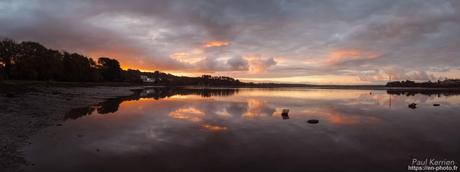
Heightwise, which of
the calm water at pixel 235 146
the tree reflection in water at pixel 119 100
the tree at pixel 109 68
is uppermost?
the tree at pixel 109 68

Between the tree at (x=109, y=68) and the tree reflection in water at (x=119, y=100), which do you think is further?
the tree at (x=109, y=68)

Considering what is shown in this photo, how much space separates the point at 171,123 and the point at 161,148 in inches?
336

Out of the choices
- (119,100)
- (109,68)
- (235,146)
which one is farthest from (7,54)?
(235,146)

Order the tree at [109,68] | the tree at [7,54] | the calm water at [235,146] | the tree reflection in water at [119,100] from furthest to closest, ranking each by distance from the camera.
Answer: the tree at [109,68]
the tree at [7,54]
the tree reflection in water at [119,100]
the calm water at [235,146]

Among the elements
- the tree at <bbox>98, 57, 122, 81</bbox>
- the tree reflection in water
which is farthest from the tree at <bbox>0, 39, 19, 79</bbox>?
the tree at <bbox>98, 57, 122, 81</bbox>

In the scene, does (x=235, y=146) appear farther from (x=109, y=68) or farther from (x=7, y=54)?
(x=109, y=68)

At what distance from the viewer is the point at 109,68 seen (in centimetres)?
13125

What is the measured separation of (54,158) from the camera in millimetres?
11695

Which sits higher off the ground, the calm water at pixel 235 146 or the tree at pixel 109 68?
the tree at pixel 109 68

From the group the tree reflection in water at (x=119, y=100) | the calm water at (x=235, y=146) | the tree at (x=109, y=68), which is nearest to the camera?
the calm water at (x=235, y=146)

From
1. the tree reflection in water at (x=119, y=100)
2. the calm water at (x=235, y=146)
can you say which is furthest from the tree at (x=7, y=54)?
the calm water at (x=235, y=146)

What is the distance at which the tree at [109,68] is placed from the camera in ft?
426

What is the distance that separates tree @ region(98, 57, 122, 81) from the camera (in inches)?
5113

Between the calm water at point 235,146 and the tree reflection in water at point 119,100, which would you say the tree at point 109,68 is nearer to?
the tree reflection in water at point 119,100
